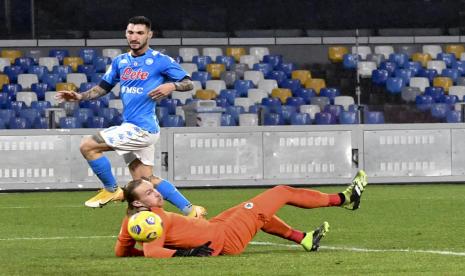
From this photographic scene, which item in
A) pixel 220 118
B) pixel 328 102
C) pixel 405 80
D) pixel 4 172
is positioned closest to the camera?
pixel 4 172

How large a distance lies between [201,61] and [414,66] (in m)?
5.57

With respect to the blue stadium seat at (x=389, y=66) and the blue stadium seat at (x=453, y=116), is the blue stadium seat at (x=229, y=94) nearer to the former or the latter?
the blue stadium seat at (x=389, y=66)

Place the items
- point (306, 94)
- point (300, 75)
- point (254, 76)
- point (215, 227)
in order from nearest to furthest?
point (215, 227) < point (306, 94) < point (254, 76) < point (300, 75)

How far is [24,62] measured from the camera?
3222 cm

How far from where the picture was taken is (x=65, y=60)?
3256cm

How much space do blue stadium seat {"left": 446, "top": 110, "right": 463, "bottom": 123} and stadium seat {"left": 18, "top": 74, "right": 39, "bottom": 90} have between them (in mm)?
10627

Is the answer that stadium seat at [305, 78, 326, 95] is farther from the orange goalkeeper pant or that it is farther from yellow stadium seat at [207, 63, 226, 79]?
the orange goalkeeper pant

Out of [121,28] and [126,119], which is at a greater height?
[121,28]

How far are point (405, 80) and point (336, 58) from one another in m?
1.95

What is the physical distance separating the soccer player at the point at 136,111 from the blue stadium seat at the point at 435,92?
18.6 metres

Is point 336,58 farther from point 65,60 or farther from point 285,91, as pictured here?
point 65,60

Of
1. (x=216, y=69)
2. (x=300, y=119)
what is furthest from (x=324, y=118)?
(x=216, y=69)

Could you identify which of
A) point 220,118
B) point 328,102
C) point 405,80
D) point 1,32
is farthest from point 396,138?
point 1,32

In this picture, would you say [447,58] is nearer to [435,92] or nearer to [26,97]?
[435,92]
